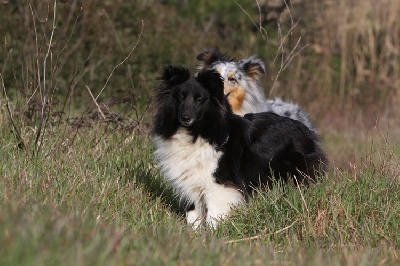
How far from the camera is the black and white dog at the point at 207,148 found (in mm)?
6625

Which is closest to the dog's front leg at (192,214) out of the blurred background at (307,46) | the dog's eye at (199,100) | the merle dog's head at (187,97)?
the merle dog's head at (187,97)

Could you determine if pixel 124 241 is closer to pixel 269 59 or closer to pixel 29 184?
pixel 29 184

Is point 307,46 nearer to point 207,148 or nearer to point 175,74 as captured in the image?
point 175,74

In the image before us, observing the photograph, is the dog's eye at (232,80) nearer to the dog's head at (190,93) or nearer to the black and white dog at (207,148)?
the black and white dog at (207,148)

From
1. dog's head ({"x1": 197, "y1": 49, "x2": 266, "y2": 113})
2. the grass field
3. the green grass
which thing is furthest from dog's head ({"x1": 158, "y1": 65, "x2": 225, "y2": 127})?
dog's head ({"x1": 197, "y1": 49, "x2": 266, "y2": 113})

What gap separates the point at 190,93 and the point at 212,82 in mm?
199

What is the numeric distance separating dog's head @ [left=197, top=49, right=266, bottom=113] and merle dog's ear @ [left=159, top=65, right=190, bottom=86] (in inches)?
48.5

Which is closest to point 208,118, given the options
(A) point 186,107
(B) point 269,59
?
(A) point 186,107

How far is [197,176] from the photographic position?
6676 mm

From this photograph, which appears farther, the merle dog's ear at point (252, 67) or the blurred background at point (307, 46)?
the blurred background at point (307, 46)

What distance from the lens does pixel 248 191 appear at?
6.81 m

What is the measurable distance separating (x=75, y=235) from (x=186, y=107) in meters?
2.78

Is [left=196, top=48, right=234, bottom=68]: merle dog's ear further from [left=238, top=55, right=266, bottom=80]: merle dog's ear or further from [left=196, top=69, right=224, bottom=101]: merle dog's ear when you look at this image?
[left=196, top=69, right=224, bottom=101]: merle dog's ear

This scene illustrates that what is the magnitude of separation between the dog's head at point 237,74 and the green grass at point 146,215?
3.20ft
